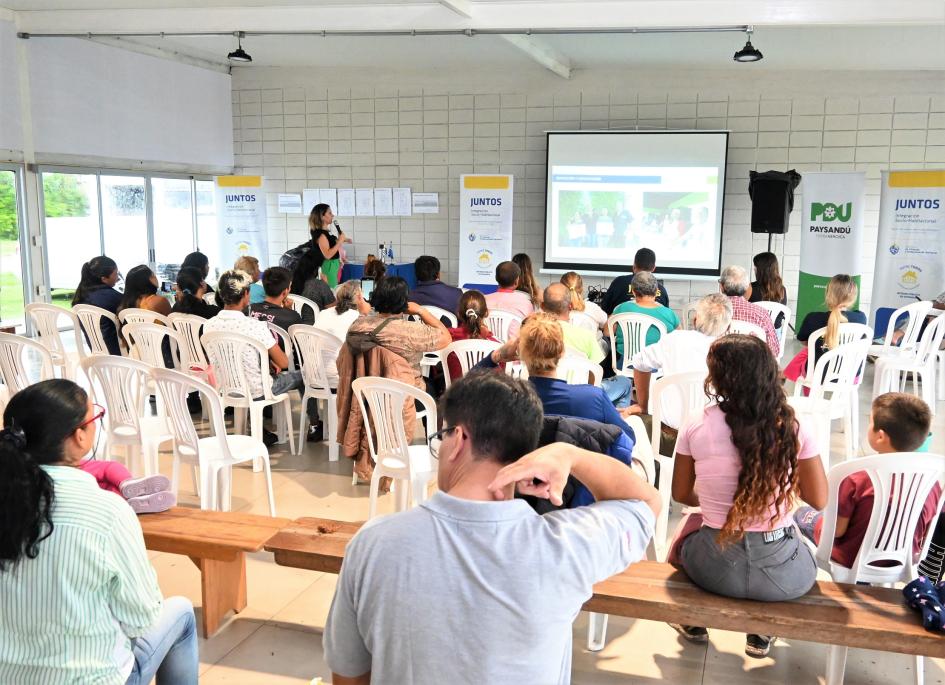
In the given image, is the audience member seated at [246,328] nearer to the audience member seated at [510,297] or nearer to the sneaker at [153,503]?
the audience member seated at [510,297]

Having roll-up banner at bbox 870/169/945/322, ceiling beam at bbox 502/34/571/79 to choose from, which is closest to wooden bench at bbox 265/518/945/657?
roll-up banner at bbox 870/169/945/322

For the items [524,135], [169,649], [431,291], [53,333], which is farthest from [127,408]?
[524,135]

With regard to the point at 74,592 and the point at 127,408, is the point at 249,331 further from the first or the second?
the point at 74,592

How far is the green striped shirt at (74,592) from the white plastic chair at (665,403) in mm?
2378

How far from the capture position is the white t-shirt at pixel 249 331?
15.4 feet

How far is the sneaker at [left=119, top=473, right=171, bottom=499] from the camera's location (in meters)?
2.76

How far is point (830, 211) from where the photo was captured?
7.81 m

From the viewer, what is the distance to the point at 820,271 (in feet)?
25.9

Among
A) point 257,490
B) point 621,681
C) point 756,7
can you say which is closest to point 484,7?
point 756,7

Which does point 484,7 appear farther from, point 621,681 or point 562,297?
point 621,681

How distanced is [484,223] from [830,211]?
398 centimetres

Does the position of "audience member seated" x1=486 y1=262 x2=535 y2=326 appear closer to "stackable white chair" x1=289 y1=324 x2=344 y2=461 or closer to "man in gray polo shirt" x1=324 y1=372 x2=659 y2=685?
"stackable white chair" x1=289 y1=324 x2=344 y2=461

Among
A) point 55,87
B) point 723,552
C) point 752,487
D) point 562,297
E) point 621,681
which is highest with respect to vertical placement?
point 55,87

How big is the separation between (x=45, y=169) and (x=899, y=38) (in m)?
8.51
